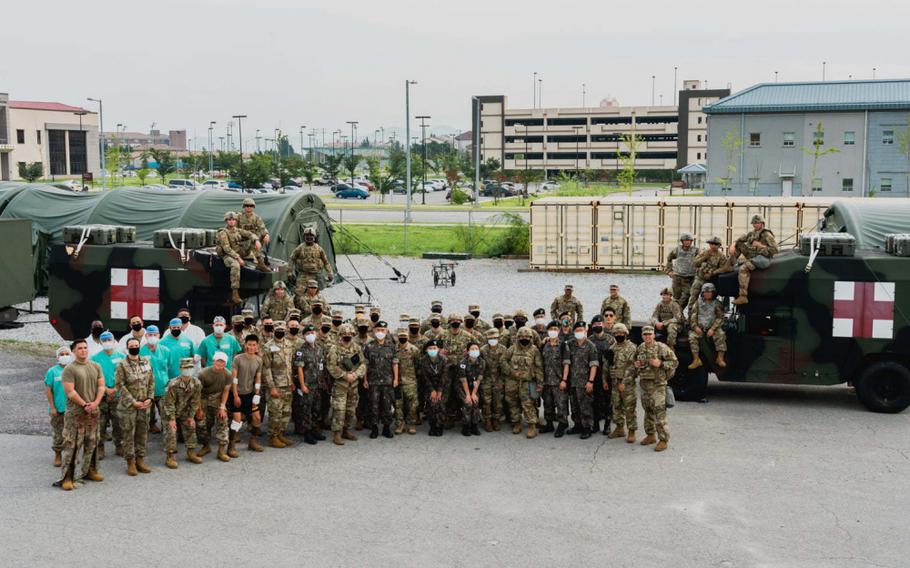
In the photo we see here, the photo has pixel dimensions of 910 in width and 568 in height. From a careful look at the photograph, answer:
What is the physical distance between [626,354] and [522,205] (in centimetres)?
4848

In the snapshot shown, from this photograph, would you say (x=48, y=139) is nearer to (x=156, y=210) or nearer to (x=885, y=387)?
(x=156, y=210)

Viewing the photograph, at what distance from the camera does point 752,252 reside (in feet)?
44.7

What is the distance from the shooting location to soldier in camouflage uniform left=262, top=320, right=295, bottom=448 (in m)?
11.5

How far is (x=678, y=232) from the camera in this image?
27.6 m

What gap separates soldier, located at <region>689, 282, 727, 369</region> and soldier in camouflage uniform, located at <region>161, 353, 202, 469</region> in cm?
663

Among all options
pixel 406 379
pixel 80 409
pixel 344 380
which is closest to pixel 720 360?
pixel 406 379

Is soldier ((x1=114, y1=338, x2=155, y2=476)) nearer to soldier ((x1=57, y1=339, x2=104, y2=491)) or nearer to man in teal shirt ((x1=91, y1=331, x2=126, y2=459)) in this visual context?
man in teal shirt ((x1=91, y1=331, x2=126, y2=459))

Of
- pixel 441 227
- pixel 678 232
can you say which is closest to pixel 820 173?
pixel 441 227

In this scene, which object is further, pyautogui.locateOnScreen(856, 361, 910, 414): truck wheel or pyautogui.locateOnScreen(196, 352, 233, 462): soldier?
pyautogui.locateOnScreen(856, 361, 910, 414): truck wheel

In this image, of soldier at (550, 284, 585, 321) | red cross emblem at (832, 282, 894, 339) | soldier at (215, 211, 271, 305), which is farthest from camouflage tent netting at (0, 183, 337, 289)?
red cross emblem at (832, 282, 894, 339)

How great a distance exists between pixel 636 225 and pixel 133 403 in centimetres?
1972

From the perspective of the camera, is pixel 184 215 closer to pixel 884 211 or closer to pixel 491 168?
pixel 884 211

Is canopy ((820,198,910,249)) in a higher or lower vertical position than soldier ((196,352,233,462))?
higher

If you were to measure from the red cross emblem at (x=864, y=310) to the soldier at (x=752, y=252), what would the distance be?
101cm
